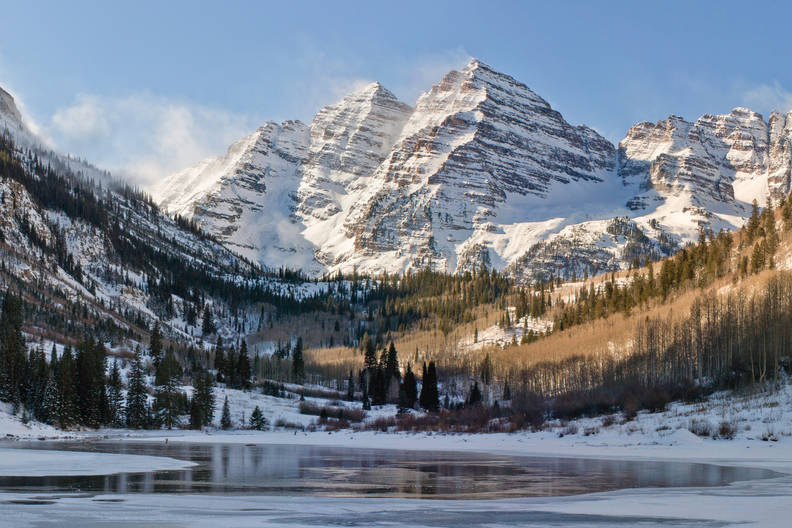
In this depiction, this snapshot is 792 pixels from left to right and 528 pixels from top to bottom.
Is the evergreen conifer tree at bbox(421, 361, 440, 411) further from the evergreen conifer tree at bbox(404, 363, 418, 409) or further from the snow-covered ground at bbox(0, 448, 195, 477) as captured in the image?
the snow-covered ground at bbox(0, 448, 195, 477)

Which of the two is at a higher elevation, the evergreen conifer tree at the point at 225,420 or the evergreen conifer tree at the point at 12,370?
the evergreen conifer tree at the point at 12,370

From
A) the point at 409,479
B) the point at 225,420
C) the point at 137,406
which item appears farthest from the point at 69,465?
the point at 225,420

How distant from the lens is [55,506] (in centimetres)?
1934

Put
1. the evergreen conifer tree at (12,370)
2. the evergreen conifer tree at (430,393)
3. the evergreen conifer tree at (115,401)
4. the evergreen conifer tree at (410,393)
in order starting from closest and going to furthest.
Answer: the evergreen conifer tree at (12,370) → the evergreen conifer tree at (115,401) → the evergreen conifer tree at (430,393) → the evergreen conifer tree at (410,393)

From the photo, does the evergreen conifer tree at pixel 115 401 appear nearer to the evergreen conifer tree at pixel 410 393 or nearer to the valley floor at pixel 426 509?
the evergreen conifer tree at pixel 410 393

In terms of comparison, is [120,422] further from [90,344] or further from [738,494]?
[738,494]

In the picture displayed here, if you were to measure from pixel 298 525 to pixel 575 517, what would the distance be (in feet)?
23.1

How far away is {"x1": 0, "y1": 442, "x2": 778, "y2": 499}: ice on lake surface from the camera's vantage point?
24.0 m

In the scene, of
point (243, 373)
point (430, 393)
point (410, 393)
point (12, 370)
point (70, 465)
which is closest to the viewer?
point (70, 465)

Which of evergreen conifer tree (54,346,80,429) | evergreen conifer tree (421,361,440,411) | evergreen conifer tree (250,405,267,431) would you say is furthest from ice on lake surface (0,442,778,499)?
evergreen conifer tree (421,361,440,411)

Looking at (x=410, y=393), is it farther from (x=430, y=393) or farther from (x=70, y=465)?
(x=70, y=465)

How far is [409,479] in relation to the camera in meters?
28.9

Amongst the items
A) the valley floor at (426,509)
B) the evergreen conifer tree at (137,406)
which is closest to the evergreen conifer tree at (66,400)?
the evergreen conifer tree at (137,406)

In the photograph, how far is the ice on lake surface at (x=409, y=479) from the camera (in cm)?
2400
